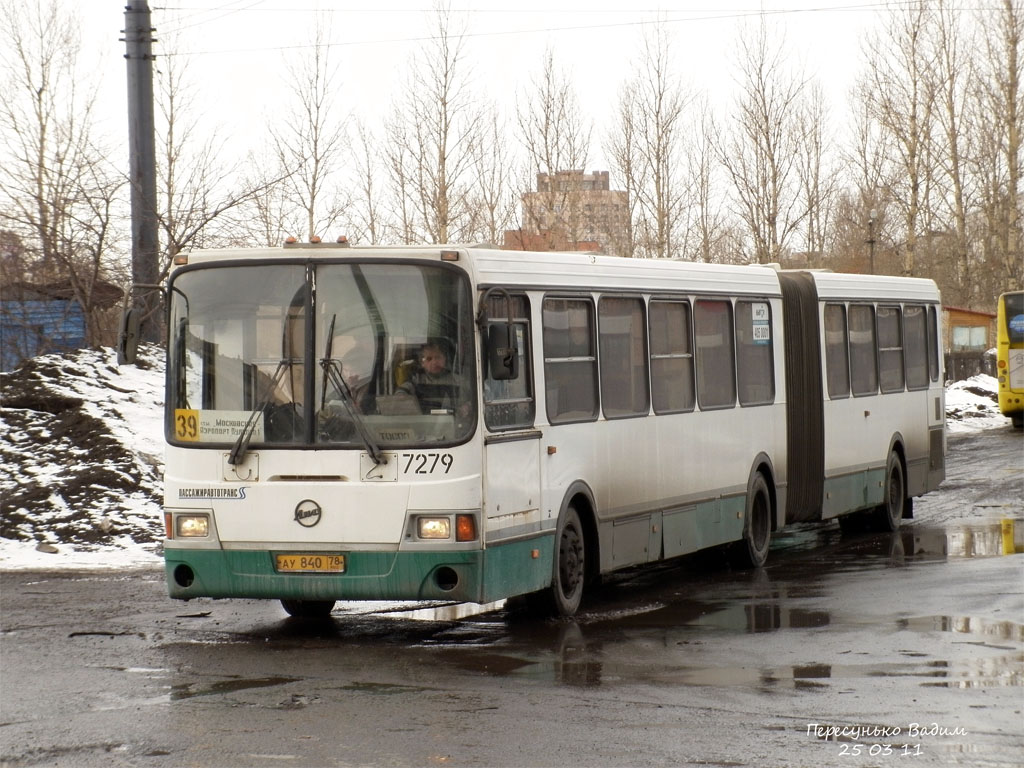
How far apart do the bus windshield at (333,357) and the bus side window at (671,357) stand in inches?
121

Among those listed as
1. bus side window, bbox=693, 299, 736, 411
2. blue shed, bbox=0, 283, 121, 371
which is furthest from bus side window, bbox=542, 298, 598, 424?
blue shed, bbox=0, 283, 121, 371

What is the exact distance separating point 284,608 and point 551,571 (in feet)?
6.97

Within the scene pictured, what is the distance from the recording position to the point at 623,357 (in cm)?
1172

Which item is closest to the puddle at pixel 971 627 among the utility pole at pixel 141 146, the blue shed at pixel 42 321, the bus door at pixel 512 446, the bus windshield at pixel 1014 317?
the bus door at pixel 512 446

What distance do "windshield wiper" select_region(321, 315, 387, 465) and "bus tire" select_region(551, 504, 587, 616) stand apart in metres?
1.72

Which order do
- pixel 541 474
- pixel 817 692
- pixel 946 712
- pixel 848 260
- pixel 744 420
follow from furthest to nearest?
pixel 848 260 < pixel 744 420 < pixel 541 474 < pixel 817 692 < pixel 946 712

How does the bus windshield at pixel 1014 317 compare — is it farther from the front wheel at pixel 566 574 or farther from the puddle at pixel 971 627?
the front wheel at pixel 566 574

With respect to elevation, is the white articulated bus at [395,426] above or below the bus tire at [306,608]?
above

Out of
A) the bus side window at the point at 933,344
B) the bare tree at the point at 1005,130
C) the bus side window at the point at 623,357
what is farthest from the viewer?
the bare tree at the point at 1005,130

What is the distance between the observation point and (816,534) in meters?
17.2

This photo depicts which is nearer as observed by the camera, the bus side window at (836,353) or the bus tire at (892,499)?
the bus side window at (836,353)

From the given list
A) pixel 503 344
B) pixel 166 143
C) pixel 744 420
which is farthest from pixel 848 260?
pixel 503 344

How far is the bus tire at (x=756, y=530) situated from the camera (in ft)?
45.2

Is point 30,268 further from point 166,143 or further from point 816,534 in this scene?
point 166,143
